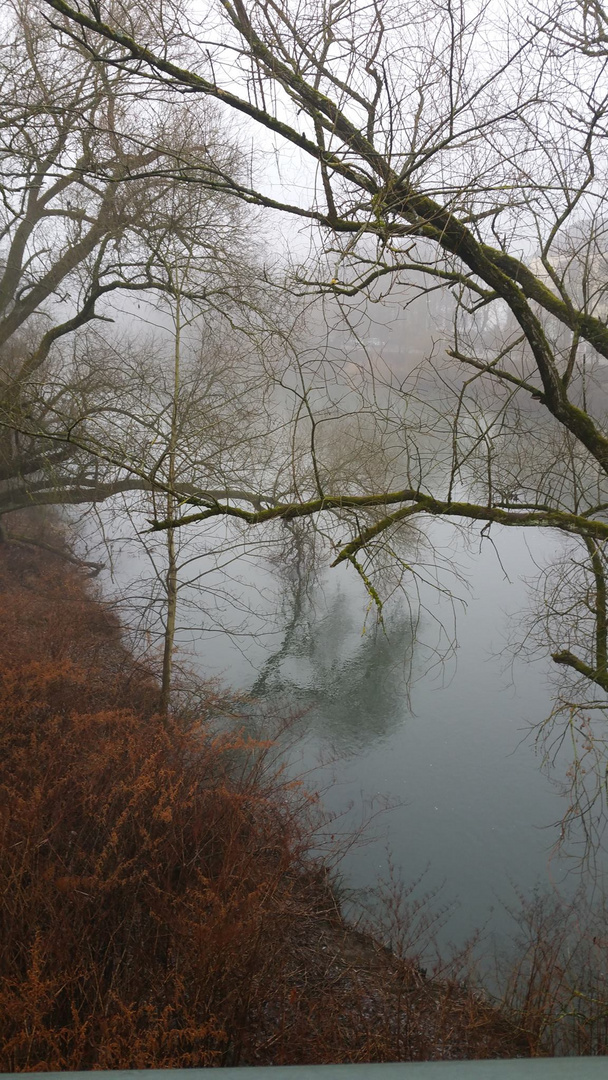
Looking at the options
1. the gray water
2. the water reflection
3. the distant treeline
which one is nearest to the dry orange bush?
the distant treeline

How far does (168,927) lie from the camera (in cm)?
484

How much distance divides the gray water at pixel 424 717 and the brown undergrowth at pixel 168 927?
1.19 metres

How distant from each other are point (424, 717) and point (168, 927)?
6194mm

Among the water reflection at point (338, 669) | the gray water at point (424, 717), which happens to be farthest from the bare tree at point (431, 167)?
the water reflection at point (338, 669)

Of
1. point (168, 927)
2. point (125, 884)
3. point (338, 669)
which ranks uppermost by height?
point (338, 669)

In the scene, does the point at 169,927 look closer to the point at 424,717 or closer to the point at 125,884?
the point at 125,884

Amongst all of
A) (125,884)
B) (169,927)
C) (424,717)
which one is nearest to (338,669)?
(424,717)

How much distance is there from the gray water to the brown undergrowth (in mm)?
1192

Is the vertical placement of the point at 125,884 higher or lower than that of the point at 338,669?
lower

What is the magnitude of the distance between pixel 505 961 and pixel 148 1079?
6611 millimetres

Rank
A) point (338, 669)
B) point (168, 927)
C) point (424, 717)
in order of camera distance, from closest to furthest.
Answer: point (168, 927) → point (424, 717) → point (338, 669)

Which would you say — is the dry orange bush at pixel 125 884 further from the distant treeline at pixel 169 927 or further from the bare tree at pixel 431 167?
the bare tree at pixel 431 167

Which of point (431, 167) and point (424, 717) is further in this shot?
point (424, 717)

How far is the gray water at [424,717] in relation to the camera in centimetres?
755
